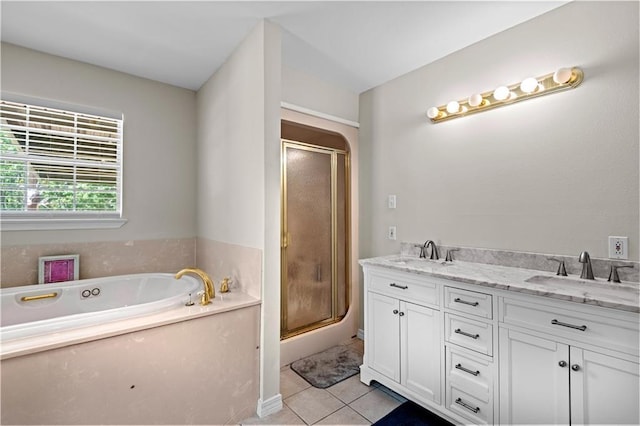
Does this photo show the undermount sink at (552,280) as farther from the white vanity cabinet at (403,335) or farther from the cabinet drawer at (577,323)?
the white vanity cabinet at (403,335)

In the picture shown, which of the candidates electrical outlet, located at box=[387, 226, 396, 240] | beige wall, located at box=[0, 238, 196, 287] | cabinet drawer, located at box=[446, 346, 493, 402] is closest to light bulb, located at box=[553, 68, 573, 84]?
electrical outlet, located at box=[387, 226, 396, 240]

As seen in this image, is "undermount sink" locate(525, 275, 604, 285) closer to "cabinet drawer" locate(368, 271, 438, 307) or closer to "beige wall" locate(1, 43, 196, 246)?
"cabinet drawer" locate(368, 271, 438, 307)

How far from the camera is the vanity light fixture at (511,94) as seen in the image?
1661mm

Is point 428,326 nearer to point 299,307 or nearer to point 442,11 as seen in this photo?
point 299,307

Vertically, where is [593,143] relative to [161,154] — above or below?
below

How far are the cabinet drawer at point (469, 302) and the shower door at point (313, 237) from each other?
1.34 m

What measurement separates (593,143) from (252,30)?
7.11 feet

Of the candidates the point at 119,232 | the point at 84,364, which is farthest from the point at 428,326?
the point at 119,232

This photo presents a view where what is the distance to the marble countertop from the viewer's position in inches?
48.0

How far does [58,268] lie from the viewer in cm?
228

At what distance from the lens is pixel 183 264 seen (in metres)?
2.89

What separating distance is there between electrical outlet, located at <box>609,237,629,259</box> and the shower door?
1924 millimetres

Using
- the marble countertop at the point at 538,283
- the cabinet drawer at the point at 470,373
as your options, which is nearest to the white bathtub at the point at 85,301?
the marble countertop at the point at 538,283

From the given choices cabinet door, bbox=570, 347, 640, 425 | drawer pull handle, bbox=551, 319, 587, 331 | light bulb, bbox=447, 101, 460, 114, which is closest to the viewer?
cabinet door, bbox=570, 347, 640, 425
